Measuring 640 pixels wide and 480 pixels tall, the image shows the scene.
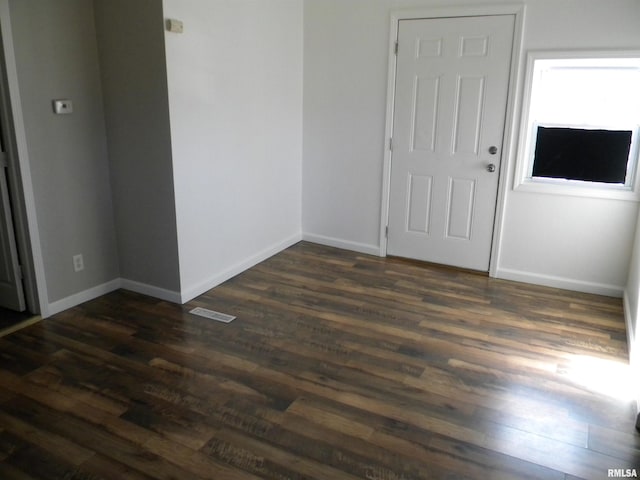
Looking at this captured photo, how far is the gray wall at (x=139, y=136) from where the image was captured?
324 cm

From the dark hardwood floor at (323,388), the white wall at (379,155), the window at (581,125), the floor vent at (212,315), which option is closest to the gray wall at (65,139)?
the dark hardwood floor at (323,388)

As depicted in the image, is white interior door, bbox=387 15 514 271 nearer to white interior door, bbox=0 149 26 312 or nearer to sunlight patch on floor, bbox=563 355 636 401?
sunlight patch on floor, bbox=563 355 636 401

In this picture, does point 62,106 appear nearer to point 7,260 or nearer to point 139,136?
point 139,136

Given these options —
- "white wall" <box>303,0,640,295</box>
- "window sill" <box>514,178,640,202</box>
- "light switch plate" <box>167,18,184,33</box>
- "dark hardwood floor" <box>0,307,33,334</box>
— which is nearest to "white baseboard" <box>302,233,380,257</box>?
"white wall" <box>303,0,640,295</box>

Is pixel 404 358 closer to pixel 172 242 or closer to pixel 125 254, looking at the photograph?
pixel 172 242

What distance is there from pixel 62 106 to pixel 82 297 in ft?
4.31

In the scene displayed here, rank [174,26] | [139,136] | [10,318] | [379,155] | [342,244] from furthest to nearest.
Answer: [342,244] → [379,155] → [139,136] → [10,318] → [174,26]

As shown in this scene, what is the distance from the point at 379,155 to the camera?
4.60 m

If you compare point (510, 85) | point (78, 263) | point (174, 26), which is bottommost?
point (78, 263)

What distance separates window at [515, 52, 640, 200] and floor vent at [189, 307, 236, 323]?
8.20 feet

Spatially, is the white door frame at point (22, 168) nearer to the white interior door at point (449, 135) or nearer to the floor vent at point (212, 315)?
the floor vent at point (212, 315)

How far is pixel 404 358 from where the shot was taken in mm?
2969

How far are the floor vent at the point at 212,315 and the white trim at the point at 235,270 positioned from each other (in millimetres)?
173

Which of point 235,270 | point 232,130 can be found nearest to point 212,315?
point 235,270
